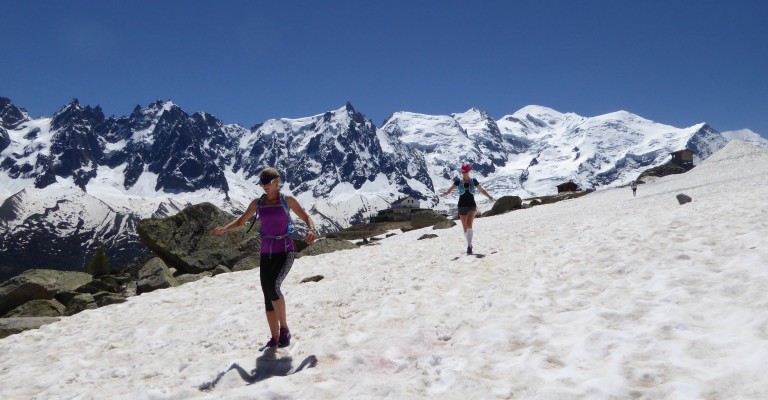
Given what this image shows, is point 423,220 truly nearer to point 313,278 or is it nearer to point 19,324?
point 313,278

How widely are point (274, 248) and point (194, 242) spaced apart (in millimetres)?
16818

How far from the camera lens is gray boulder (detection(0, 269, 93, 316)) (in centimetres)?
1759

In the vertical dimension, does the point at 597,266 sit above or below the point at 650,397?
above

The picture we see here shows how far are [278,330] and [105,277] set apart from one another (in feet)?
55.4

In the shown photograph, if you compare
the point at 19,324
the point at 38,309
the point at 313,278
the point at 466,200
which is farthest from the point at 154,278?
the point at 466,200

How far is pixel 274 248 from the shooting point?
350 inches

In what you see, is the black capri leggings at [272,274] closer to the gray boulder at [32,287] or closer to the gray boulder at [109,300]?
the gray boulder at [109,300]

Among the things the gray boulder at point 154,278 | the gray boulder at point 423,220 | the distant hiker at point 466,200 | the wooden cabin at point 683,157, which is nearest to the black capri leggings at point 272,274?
the distant hiker at point 466,200

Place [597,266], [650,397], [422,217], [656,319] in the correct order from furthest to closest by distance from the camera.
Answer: [422,217]
[597,266]
[656,319]
[650,397]

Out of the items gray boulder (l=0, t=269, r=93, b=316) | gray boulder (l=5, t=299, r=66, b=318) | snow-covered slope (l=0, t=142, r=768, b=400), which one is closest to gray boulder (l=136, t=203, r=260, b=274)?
gray boulder (l=0, t=269, r=93, b=316)

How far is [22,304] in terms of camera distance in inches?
688

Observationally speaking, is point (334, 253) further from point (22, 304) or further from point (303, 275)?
point (22, 304)

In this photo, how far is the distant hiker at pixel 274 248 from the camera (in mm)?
8773

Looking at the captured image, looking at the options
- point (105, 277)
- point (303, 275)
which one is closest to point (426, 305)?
point (303, 275)
